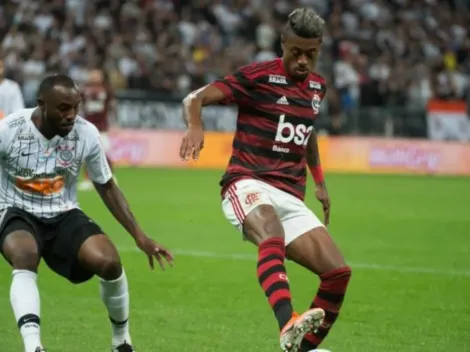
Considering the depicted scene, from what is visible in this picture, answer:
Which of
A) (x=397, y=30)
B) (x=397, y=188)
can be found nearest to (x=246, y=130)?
(x=397, y=188)

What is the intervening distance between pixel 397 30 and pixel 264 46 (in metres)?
4.81

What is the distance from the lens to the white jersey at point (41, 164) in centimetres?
682

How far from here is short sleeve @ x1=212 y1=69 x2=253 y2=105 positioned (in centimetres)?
717

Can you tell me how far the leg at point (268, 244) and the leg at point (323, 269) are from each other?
248mm

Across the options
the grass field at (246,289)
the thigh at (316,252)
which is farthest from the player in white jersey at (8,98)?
the thigh at (316,252)

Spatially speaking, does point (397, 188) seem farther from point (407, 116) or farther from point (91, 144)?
point (91, 144)

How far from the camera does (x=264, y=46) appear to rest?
1185 inches

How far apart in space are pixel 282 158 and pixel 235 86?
565 millimetres

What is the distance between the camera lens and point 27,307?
643 centimetres

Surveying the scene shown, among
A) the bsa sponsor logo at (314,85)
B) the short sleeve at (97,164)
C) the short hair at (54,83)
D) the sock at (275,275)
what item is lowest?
the sock at (275,275)

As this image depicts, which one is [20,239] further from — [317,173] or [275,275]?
[317,173]

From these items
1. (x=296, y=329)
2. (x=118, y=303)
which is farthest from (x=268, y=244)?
(x=118, y=303)

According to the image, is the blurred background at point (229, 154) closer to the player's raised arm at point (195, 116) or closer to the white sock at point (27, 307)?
Result: the white sock at point (27, 307)

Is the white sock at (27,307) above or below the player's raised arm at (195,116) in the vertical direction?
below
